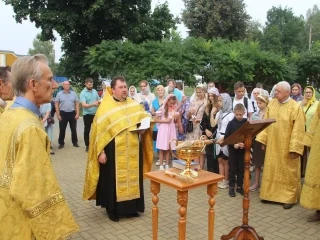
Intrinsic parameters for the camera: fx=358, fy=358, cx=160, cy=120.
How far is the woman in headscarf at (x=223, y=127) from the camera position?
20.7 ft

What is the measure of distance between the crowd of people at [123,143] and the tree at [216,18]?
22.2m

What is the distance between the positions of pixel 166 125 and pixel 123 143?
2.80 meters

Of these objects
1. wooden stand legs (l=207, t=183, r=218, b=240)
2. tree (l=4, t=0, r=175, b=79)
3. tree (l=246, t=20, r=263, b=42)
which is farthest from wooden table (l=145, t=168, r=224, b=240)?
tree (l=246, t=20, r=263, b=42)

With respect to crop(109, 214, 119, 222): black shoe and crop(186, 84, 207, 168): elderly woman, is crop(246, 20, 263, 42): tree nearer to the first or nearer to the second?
crop(186, 84, 207, 168): elderly woman

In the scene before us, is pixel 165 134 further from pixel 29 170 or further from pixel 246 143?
pixel 29 170

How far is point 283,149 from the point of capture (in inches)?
210

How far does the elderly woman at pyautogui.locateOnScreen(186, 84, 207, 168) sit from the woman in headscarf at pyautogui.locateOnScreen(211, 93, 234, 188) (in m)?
0.55

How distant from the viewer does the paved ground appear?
437 cm

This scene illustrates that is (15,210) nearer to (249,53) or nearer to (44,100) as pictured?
(44,100)

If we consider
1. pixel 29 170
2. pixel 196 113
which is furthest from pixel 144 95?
pixel 29 170

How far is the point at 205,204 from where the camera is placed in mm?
5488

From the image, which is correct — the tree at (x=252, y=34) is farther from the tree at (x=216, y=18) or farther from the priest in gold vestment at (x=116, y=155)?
the priest in gold vestment at (x=116, y=155)

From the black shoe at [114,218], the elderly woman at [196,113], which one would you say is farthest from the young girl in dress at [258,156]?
the black shoe at [114,218]

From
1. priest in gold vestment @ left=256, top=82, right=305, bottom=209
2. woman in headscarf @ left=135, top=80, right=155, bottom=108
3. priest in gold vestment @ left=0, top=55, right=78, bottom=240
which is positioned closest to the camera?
priest in gold vestment @ left=0, top=55, right=78, bottom=240
